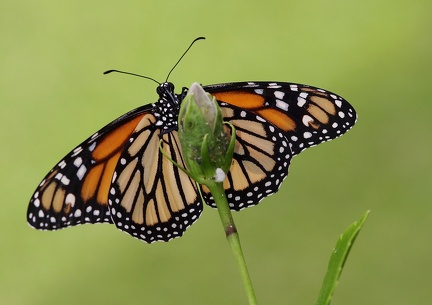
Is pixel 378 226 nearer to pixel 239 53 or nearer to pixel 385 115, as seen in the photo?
pixel 385 115

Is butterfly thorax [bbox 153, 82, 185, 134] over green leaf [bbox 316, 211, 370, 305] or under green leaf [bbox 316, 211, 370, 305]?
over

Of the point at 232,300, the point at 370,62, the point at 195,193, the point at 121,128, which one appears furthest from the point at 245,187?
the point at 370,62

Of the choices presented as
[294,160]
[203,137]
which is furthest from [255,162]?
[294,160]

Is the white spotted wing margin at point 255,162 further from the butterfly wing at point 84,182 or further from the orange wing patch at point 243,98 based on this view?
the butterfly wing at point 84,182

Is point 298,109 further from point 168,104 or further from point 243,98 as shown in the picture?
point 168,104

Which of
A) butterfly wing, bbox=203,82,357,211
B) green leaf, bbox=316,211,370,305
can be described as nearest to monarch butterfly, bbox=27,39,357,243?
butterfly wing, bbox=203,82,357,211

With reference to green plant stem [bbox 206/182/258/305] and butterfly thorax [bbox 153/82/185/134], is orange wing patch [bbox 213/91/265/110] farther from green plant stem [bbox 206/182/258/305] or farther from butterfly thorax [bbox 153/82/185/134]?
green plant stem [bbox 206/182/258/305]
